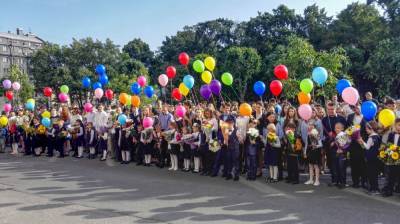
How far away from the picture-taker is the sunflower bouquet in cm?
859

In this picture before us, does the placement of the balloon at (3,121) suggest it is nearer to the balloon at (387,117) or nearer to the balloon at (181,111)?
the balloon at (181,111)

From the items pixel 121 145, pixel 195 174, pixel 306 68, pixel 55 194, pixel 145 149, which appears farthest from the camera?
pixel 306 68

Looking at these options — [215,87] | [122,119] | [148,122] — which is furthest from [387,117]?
[122,119]

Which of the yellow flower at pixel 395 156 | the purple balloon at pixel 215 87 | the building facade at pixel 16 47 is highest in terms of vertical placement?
the building facade at pixel 16 47

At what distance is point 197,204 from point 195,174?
362 centimetres

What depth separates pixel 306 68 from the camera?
28.8 metres

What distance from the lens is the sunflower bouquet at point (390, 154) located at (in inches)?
338

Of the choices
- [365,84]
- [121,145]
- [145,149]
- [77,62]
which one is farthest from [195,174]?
[77,62]

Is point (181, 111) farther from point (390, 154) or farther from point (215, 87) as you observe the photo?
point (390, 154)

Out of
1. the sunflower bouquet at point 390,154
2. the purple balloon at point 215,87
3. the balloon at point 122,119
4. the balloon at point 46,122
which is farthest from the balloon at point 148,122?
the sunflower bouquet at point 390,154

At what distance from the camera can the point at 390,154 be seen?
8664 millimetres

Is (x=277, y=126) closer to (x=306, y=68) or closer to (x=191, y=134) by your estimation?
(x=191, y=134)

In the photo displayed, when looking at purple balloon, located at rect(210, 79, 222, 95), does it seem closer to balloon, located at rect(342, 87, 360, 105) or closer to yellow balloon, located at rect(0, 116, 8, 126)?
balloon, located at rect(342, 87, 360, 105)

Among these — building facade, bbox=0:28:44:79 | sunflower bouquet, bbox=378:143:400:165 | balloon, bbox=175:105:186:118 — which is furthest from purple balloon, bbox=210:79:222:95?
building facade, bbox=0:28:44:79
